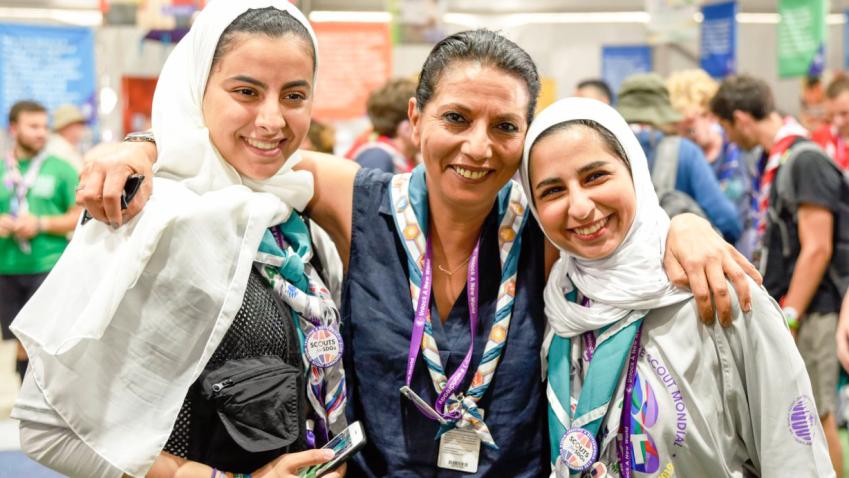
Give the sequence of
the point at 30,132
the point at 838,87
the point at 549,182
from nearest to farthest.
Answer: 1. the point at 549,182
2. the point at 30,132
3. the point at 838,87

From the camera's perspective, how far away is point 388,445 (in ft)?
6.64

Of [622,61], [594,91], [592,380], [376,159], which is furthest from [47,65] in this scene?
[622,61]

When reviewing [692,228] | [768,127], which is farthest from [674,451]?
[768,127]

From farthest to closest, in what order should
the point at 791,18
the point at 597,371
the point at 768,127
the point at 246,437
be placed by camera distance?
the point at 791,18, the point at 768,127, the point at 597,371, the point at 246,437

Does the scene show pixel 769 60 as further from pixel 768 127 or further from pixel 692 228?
pixel 692 228

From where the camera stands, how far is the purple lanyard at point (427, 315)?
1976 millimetres

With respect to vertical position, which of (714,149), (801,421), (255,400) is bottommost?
(714,149)

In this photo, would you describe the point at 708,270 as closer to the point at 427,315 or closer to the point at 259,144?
the point at 427,315

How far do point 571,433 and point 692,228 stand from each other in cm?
56

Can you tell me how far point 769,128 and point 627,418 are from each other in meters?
3.14

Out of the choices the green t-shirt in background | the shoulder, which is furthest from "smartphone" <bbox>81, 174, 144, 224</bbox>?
the green t-shirt in background

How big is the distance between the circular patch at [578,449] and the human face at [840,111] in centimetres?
598

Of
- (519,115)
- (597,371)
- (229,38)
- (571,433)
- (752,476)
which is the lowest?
(752,476)

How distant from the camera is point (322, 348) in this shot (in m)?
1.90
